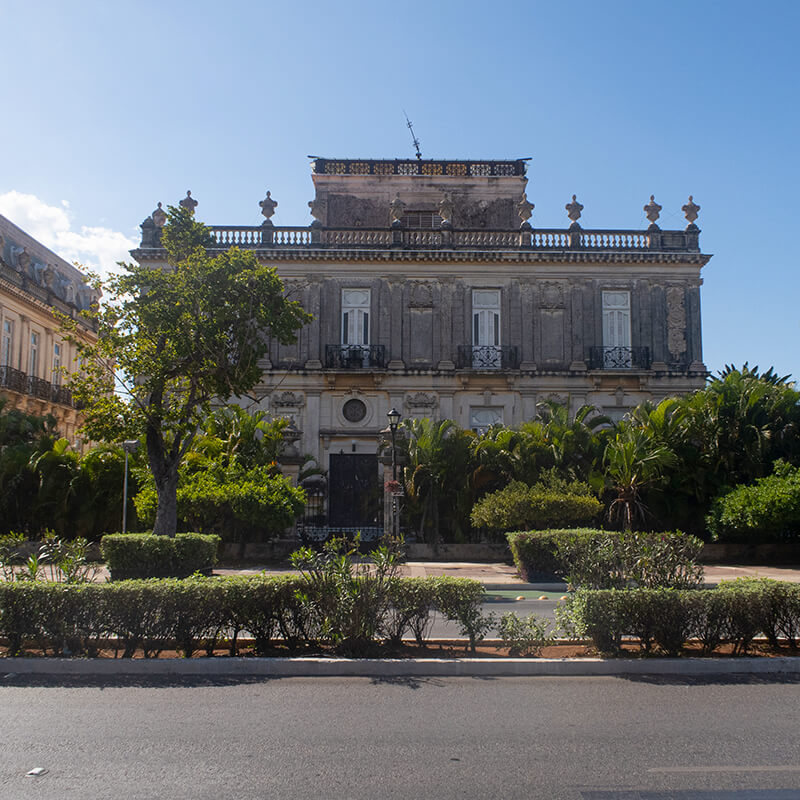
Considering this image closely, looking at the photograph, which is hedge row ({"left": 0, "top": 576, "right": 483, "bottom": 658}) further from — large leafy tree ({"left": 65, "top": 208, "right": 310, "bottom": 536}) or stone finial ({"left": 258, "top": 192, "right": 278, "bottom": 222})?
stone finial ({"left": 258, "top": 192, "right": 278, "bottom": 222})

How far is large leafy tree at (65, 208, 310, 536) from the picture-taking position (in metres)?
14.8

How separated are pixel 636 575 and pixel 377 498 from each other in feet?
54.9

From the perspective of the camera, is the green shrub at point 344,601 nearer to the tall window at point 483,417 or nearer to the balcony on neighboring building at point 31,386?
the tall window at point 483,417

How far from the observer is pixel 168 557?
13727 mm

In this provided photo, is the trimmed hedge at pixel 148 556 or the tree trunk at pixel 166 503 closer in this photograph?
the trimmed hedge at pixel 148 556

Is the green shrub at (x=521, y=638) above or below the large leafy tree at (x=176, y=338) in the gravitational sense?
below

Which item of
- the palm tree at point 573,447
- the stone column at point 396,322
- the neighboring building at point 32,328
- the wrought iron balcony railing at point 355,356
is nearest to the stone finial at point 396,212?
the stone column at point 396,322

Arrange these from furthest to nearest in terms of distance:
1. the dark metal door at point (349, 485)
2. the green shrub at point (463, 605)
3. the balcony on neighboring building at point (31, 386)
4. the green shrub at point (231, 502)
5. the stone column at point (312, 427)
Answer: the balcony on neighboring building at point (31, 386) → the stone column at point (312, 427) → the dark metal door at point (349, 485) → the green shrub at point (231, 502) → the green shrub at point (463, 605)

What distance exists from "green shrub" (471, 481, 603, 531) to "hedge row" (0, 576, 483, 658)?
36.9 feet

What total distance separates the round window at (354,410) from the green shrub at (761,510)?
12439 mm

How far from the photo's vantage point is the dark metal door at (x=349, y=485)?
2758 cm

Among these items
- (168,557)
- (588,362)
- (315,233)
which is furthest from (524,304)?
(168,557)

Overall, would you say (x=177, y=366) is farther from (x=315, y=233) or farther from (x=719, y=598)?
(x=315, y=233)

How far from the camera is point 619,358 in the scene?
30.0m
